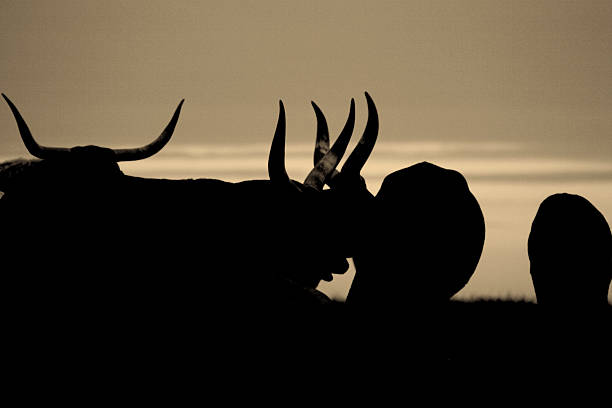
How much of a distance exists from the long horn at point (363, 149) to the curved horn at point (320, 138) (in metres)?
1.41

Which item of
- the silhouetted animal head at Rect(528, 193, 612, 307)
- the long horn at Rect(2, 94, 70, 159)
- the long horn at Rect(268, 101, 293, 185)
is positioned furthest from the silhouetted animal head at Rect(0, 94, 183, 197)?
the silhouetted animal head at Rect(528, 193, 612, 307)

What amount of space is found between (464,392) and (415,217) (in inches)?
67.5

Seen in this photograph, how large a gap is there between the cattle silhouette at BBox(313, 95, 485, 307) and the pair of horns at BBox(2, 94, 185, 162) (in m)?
2.26

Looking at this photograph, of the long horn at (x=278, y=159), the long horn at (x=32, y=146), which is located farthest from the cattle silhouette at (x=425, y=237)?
the long horn at (x=32, y=146)

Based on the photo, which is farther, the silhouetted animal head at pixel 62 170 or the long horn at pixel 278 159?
the long horn at pixel 278 159

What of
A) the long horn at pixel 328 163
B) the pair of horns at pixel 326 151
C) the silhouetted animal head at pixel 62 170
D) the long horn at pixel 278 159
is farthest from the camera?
the long horn at pixel 328 163

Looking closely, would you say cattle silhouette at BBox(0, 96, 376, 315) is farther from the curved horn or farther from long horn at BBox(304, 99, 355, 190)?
the curved horn

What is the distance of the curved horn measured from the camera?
423 inches

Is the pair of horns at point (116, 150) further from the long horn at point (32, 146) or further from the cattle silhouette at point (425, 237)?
the cattle silhouette at point (425, 237)

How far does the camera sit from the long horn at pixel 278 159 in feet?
27.7

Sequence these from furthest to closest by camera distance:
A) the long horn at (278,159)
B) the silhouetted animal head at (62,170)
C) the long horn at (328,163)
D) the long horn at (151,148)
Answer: the long horn at (328,163), the long horn at (151,148), the long horn at (278,159), the silhouetted animal head at (62,170)

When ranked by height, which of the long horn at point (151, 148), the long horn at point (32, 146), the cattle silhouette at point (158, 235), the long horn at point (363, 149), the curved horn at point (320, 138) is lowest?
the cattle silhouette at point (158, 235)

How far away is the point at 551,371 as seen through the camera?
7781mm

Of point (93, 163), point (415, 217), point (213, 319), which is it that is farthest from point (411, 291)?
point (93, 163)
